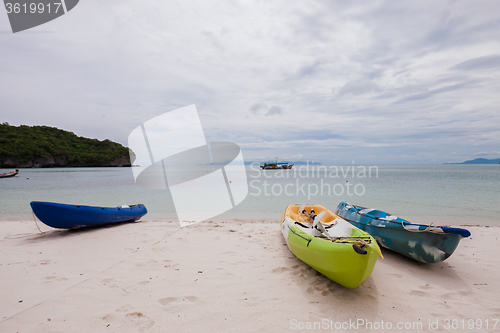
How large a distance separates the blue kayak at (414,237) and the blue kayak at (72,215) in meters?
8.26

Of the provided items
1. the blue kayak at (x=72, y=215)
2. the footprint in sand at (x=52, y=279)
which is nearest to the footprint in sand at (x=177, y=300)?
the footprint in sand at (x=52, y=279)

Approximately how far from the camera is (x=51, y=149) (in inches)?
2734

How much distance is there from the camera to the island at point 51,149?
61000mm

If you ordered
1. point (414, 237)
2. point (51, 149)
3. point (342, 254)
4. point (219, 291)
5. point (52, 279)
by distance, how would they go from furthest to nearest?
1. point (51, 149)
2. point (414, 237)
3. point (52, 279)
4. point (219, 291)
5. point (342, 254)

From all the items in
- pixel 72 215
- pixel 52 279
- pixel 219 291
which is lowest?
pixel 219 291

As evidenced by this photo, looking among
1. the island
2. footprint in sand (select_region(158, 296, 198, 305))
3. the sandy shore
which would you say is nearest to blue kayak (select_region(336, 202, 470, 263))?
the sandy shore

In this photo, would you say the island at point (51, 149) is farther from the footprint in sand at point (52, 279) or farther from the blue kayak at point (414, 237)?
the blue kayak at point (414, 237)

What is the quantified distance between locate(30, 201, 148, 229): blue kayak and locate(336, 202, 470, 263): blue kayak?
826 cm

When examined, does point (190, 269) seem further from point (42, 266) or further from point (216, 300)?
point (42, 266)

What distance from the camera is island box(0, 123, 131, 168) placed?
6100 centimetres

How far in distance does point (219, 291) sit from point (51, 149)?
9174 cm

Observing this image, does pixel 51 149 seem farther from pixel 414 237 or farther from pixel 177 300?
pixel 414 237

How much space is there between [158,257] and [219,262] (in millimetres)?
1469

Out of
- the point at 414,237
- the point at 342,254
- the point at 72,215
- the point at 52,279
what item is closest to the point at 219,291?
the point at 342,254
